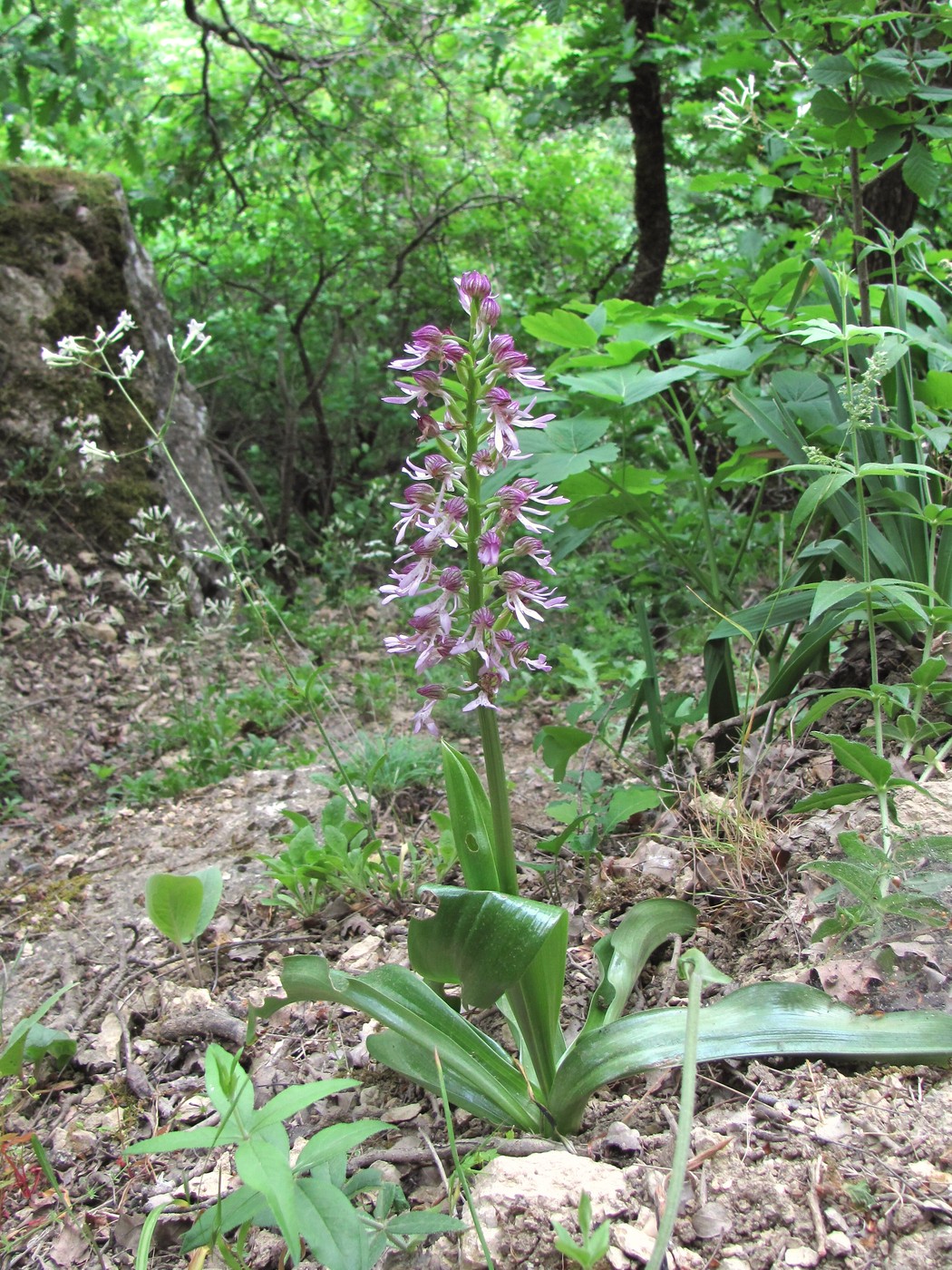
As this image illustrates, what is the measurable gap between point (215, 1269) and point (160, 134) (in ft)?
24.7

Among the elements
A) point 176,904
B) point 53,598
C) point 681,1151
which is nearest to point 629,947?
point 681,1151

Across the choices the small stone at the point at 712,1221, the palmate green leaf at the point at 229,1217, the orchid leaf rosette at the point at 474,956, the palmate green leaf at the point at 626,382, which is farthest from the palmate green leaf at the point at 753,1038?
the palmate green leaf at the point at 626,382

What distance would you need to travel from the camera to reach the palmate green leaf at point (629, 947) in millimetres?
1501

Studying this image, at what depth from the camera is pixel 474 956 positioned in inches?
48.9

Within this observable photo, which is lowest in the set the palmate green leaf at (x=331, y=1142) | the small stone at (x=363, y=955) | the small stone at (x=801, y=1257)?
the small stone at (x=363, y=955)

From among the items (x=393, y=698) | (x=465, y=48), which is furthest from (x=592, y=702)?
(x=465, y=48)

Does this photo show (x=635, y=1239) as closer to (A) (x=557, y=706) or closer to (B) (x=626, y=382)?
(B) (x=626, y=382)

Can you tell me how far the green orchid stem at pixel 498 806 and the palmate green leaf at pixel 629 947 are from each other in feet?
0.81

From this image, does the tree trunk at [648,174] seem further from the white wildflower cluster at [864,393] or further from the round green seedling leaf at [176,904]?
the round green seedling leaf at [176,904]

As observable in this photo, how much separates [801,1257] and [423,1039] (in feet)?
1.86

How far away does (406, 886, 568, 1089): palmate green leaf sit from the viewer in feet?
3.97

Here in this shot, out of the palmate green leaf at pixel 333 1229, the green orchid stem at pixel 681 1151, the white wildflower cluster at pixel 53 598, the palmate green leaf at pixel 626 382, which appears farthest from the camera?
the white wildflower cluster at pixel 53 598

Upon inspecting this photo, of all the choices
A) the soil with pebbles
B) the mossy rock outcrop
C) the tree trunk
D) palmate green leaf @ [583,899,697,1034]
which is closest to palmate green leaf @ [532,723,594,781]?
the soil with pebbles

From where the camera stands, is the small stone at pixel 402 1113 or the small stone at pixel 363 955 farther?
the small stone at pixel 363 955
